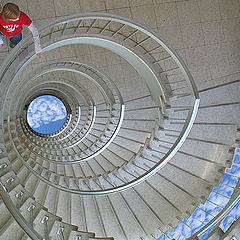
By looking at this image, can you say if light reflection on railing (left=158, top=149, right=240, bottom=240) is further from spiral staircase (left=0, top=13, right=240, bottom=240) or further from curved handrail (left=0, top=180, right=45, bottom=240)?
curved handrail (left=0, top=180, right=45, bottom=240)

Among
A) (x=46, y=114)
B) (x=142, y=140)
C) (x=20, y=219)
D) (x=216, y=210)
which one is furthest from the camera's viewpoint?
(x=46, y=114)

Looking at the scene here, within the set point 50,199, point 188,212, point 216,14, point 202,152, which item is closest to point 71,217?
point 50,199

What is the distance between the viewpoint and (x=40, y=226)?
15.7ft

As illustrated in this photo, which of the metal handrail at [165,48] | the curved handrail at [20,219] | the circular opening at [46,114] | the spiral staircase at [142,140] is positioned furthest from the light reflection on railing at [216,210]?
the circular opening at [46,114]

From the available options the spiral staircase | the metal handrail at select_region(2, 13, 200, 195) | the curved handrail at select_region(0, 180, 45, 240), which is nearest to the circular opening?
the spiral staircase

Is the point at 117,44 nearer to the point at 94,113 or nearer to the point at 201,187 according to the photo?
the point at 201,187

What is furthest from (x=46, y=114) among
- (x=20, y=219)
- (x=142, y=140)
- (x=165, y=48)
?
(x=20, y=219)

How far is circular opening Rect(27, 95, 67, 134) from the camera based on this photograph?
774 inches

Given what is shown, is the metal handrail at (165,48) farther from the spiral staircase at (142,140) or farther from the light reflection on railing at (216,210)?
the light reflection on railing at (216,210)

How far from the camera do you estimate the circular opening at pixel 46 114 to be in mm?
19672

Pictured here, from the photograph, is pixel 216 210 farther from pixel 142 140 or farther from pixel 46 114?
pixel 46 114

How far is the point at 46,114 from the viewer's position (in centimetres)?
2047

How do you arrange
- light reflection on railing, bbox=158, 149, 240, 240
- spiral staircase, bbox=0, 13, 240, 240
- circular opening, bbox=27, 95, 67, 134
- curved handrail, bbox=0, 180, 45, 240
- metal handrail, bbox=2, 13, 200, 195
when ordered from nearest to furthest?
curved handrail, bbox=0, 180, 45, 240 < metal handrail, bbox=2, 13, 200, 195 < light reflection on railing, bbox=158, 149, 240, 240 < spiral staircase, bbox=0, 13, 240, 240 < circular opening, bbox=27, 95, 67, 134

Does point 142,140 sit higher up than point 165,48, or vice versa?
point 165,48
